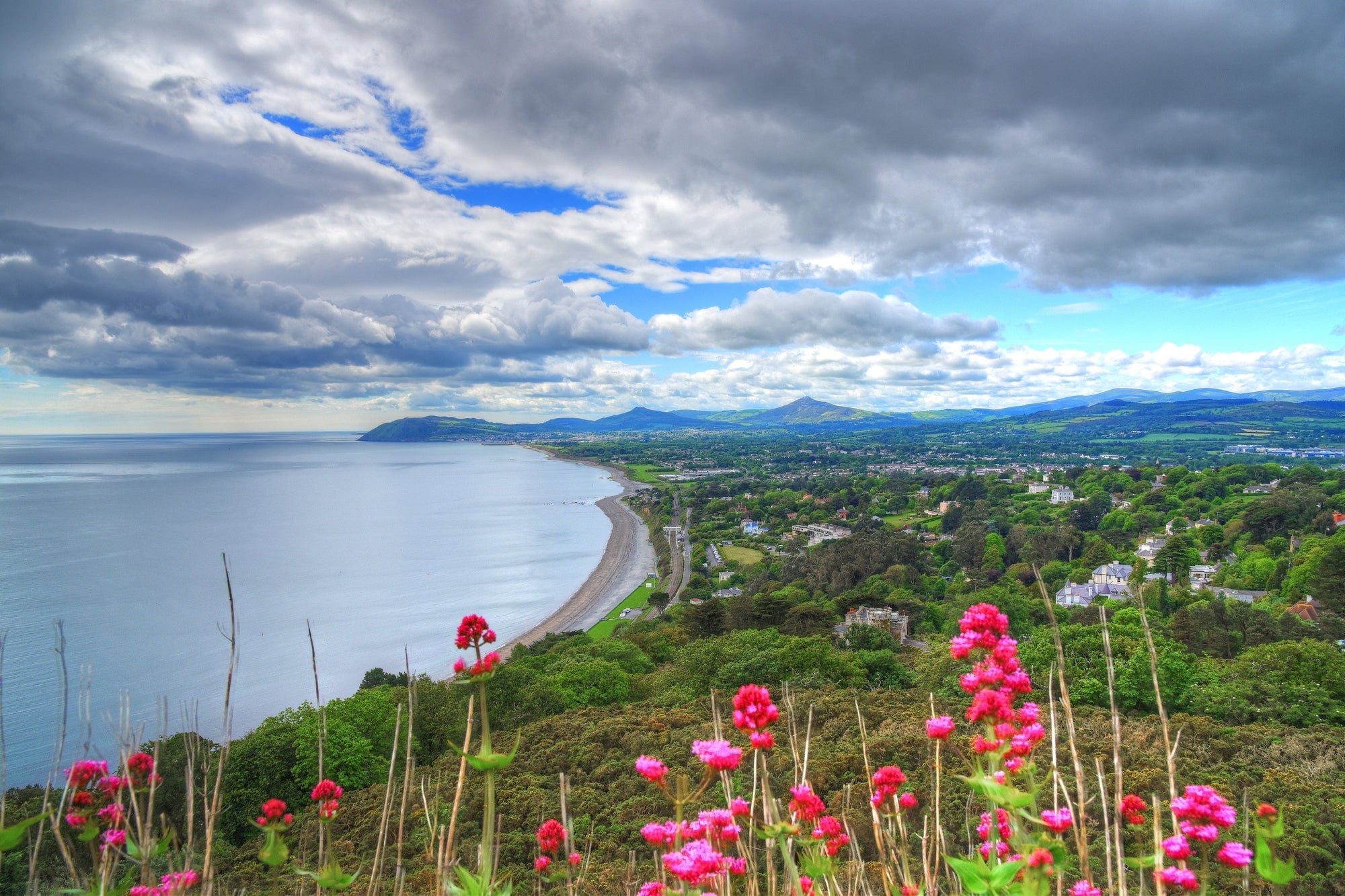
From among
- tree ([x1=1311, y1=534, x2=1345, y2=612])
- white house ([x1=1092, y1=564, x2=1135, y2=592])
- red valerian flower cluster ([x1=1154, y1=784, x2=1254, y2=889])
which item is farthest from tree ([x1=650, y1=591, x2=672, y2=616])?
red valerian flower cluster ([x1=1154, y1=784, x2=1254, y2=889])

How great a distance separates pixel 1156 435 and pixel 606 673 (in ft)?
641

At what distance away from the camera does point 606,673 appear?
65.0 ft

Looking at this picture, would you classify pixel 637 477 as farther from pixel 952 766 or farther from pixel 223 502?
pixel 952 766

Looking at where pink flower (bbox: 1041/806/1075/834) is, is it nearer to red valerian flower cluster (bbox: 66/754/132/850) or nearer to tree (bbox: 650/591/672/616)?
red valerian flower cluster (bbox: 66/754/132/850)

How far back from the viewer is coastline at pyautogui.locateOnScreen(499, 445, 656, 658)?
35.9 metres

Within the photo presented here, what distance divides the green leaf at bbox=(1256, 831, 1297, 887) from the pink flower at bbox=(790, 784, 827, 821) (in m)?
1.33

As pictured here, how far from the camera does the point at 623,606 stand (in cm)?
4091

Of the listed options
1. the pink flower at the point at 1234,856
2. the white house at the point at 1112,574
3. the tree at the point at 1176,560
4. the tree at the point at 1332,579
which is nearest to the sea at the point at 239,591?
the pink flower at the point at 1234,856

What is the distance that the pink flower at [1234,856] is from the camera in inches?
79.5

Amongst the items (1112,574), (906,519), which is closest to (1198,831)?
(1112,574)

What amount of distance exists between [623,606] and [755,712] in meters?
39.8

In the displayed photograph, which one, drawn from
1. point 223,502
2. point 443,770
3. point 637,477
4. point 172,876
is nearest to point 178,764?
point 443,770

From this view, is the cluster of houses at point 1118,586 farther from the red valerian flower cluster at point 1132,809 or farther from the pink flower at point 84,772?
the pink flower at point 84,772

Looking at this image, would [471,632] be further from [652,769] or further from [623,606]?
[623,606]
